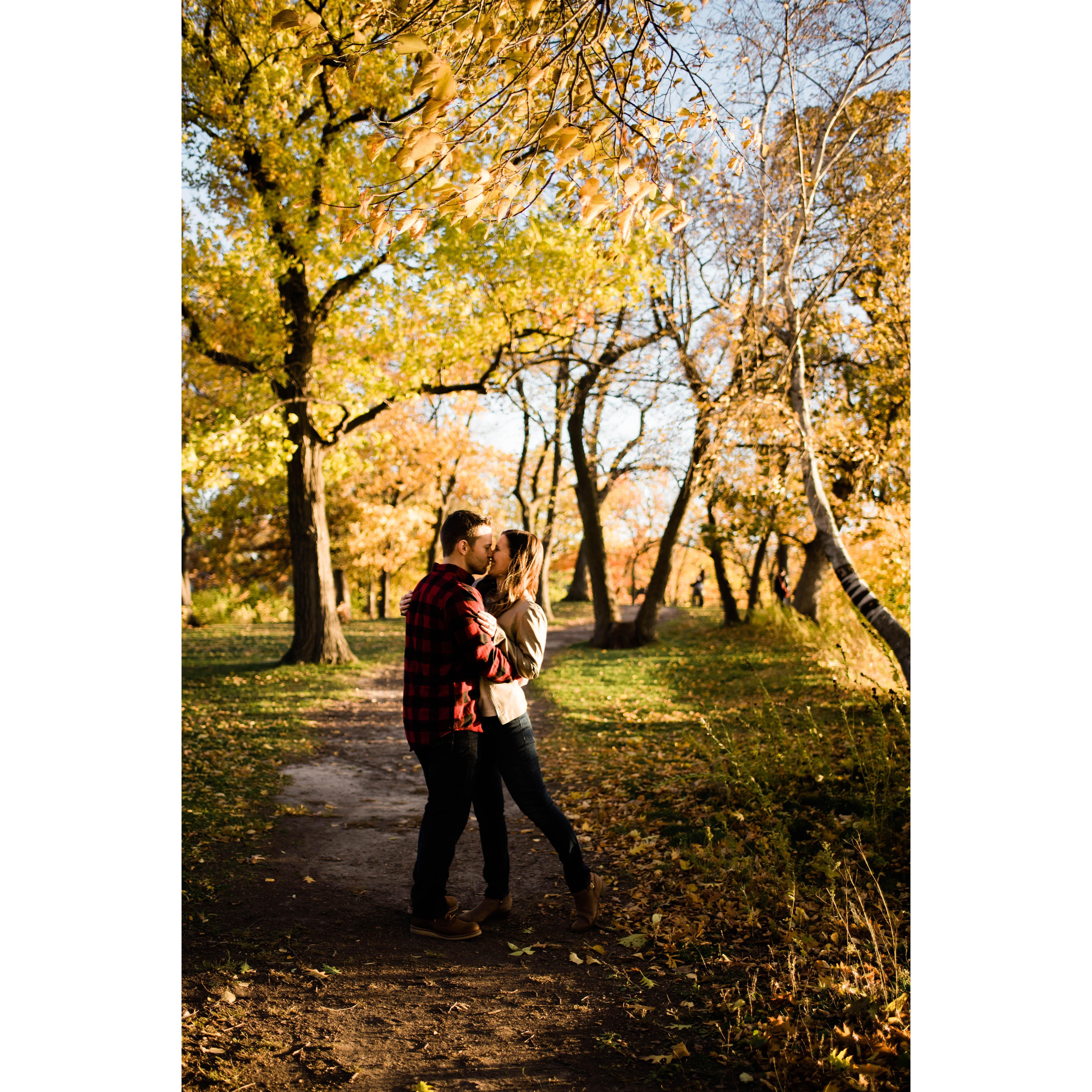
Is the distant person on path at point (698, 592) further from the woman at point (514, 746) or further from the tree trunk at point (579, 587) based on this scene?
the woman at point (514, 746)

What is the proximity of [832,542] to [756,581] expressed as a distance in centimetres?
1467

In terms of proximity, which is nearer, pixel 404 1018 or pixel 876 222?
pixel 404 1018

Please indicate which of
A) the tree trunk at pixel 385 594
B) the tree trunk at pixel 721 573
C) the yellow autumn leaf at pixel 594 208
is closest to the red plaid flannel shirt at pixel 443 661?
the yellow autumn leaf at pixel 594 208

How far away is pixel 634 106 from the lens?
4.01m

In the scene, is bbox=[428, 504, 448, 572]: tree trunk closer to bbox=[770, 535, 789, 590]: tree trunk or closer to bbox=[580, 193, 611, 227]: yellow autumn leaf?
bbox=[770, 535, 789, 590]: tree trunk

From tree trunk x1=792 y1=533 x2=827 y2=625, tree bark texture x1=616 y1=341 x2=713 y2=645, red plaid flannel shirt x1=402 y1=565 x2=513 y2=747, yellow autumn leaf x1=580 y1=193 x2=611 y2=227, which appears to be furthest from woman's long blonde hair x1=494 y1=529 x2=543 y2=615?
tree trunk x1=792 y1=533 x2=827 y2=625

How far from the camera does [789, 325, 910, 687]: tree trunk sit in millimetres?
5973

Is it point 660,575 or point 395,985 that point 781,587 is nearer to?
point 660,575

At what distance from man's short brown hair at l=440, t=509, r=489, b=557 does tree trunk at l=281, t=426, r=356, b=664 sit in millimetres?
9467

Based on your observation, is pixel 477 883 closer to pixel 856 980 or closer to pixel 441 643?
pixel 441 643

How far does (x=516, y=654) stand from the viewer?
387 cm
